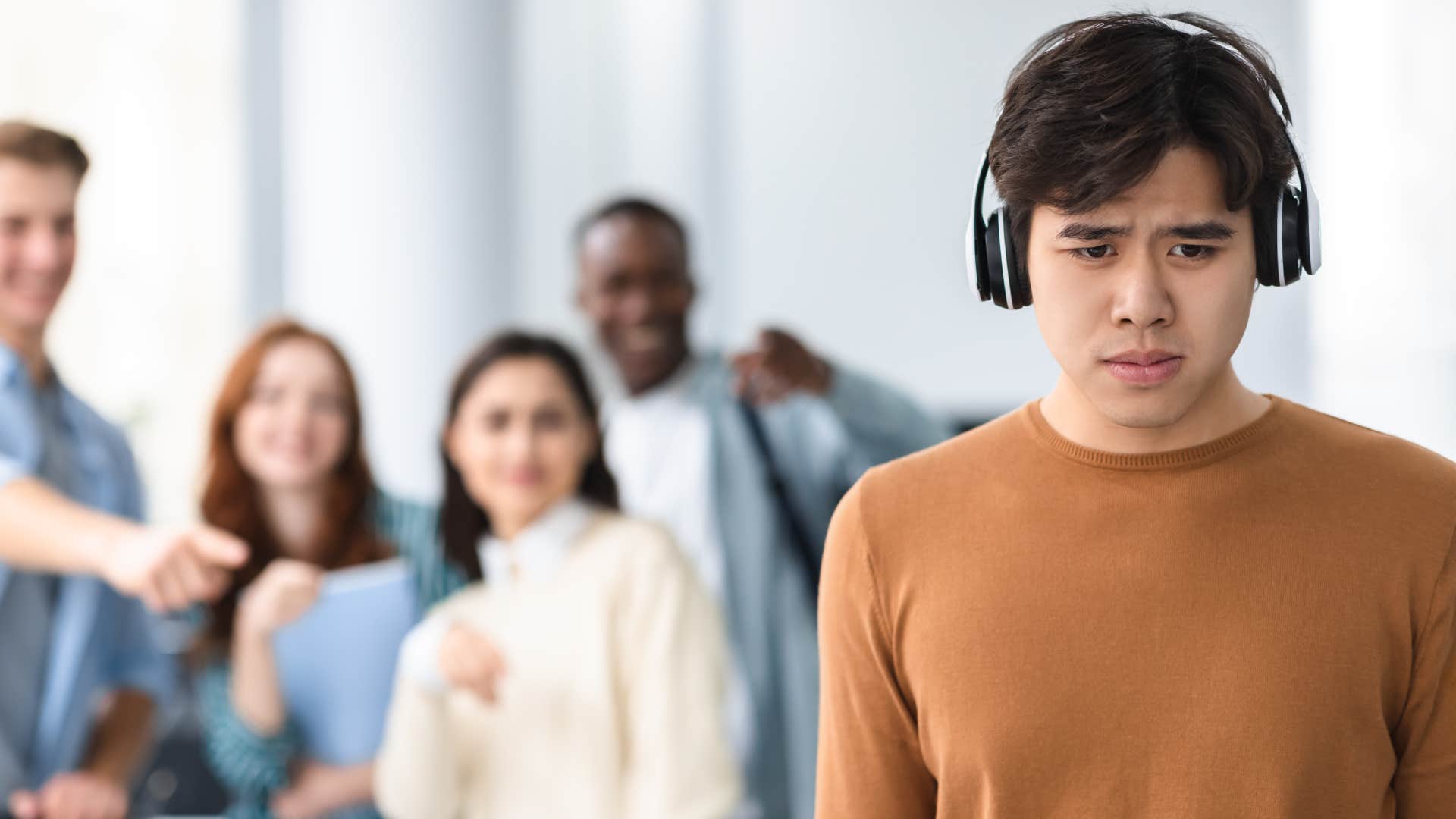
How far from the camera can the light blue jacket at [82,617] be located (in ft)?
6.87

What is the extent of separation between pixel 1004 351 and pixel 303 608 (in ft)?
7.80

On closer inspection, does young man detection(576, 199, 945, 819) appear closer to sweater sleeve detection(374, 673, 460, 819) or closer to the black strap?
the black strap

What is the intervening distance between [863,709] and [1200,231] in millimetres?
425

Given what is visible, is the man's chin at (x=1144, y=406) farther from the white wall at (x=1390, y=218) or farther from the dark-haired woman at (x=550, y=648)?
the dark-haired woman at (x=550, y=648)

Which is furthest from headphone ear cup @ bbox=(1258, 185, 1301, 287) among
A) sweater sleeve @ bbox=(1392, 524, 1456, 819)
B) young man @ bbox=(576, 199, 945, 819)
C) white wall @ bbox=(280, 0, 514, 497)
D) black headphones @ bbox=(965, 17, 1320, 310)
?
white wall @ bbox=(280, 0, 514, 497)

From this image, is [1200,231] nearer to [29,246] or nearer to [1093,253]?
[1093,253]

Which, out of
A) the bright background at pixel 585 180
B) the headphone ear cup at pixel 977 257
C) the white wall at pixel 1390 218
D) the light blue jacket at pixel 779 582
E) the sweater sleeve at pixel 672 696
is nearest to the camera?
→ the headphone ear cup at pixel 977 257

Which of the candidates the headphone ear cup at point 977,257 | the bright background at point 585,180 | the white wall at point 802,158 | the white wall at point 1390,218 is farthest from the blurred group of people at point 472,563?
the white wall at point 802,158

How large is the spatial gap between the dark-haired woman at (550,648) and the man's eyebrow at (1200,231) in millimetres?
1380

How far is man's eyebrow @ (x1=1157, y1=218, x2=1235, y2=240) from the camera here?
883 mm

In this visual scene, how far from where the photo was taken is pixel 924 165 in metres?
4.09

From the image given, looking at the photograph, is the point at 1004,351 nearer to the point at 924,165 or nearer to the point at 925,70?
the point at 924,165

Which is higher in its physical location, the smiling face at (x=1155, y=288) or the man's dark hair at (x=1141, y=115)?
the man's dark hair at (x=1141, y=115)

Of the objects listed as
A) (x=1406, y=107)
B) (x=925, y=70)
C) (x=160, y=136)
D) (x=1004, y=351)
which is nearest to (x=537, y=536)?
(x=1406, y=107)
